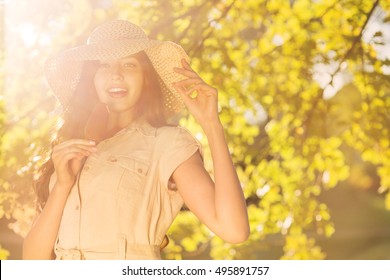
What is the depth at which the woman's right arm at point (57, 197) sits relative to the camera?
7.51 feet

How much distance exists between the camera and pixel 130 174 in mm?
2291

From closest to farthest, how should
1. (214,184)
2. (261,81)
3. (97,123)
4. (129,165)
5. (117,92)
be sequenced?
1. (214,184)
2. (129,165)
3. (117,92)
4. (97,123)
5. (261,81)

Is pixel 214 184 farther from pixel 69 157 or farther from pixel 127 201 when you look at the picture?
pixel 69 157

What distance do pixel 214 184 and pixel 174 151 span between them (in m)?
0.18

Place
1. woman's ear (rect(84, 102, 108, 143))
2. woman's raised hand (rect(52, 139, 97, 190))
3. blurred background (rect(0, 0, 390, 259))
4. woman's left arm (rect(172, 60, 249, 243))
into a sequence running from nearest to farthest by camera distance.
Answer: woman's left arm (rect(172, 60, 249, 243)) → woman's raised hand (rect(52, 139, 97, 190)) → woman's ear (rect(84, 102, 108, 143)) → blurred background (rect(0, 0, 390, 259))

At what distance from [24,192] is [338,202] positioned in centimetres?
716

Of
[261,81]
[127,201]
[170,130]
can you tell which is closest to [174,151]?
[170,130]

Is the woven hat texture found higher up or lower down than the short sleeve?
higher up

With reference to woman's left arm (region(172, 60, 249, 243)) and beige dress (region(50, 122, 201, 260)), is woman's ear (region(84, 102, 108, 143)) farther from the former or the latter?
woman's left arm (region(172, 60, 249, 243))

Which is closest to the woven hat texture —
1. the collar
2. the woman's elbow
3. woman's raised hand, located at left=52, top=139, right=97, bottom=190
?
the collar

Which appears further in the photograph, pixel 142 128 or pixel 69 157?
pixel 142 128

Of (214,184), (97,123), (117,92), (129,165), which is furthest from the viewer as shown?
(97,123)

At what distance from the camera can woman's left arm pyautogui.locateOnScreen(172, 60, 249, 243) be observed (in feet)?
7.13
